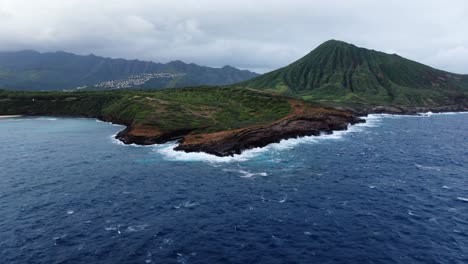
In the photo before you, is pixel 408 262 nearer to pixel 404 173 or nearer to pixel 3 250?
pixel 404 173

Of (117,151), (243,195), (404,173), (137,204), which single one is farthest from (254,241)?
(117,151)

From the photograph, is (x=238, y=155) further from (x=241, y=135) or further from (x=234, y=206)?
(x=234, y=206)

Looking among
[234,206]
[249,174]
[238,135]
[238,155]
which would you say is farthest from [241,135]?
[234,206]

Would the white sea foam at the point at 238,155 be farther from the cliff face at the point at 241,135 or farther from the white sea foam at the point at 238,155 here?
the cliff face at the point at 241,135

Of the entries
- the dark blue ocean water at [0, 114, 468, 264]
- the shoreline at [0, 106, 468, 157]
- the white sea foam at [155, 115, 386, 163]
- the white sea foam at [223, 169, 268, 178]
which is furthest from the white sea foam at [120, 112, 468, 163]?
the white sea foam at [223, 169, 268, 178]

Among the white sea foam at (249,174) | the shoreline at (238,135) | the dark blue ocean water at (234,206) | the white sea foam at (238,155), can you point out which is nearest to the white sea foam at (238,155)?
the white sea foam at (238,155)

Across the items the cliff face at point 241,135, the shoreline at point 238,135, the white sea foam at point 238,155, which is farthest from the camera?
the cliff face at point 241,135

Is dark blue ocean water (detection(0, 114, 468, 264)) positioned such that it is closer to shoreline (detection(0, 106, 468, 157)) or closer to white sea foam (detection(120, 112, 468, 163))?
white sea foam (detection(120, 112, 468, 163))

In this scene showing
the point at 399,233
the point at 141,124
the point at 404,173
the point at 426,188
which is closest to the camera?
the point at 399,233
